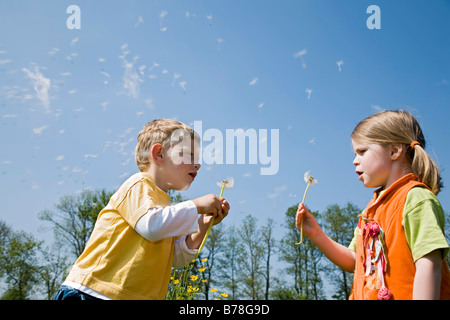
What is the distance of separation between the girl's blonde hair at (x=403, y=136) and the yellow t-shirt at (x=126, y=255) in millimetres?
1493

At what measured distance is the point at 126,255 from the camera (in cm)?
243

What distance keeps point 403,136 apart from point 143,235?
5.77ft

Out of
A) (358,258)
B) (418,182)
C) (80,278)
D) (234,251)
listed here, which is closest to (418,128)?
(418,182)

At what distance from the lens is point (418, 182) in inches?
89.7

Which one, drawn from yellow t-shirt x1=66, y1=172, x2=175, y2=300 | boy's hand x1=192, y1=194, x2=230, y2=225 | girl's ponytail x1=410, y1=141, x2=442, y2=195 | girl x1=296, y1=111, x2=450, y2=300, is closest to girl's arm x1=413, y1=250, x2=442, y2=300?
girl x1=296, y1=111, x2=450, y2=300

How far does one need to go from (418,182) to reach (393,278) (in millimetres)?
583

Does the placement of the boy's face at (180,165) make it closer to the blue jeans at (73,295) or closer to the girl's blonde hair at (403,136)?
the blue jeans at (73,295)

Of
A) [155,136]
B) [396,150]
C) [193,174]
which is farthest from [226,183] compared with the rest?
[396,150]

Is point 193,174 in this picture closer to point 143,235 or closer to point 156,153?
point 156,153

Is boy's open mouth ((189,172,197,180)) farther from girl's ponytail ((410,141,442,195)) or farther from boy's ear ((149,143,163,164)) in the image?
girl's ponytail ((410,141,442,195))

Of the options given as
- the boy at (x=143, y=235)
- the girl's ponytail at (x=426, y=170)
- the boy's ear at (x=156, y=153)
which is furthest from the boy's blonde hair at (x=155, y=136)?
the girl's ponytail at (x=426, y=170)

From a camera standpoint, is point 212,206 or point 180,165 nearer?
point 212,206

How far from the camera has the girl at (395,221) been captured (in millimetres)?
1959
